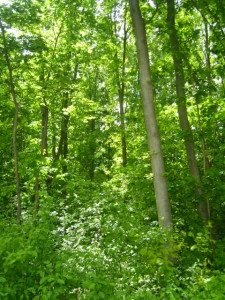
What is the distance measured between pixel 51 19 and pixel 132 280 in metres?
10.6

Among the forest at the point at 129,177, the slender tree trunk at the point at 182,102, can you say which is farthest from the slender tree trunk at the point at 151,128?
the slender tree trunk at the point at 182,102

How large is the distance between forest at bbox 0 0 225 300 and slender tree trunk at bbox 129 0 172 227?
2 cm

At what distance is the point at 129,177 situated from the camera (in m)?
9.69

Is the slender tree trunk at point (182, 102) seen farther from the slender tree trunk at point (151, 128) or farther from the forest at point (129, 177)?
the slender tree trunk at point (151, 128)

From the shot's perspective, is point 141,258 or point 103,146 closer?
point 141,258

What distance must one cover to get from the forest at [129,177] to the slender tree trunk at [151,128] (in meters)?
0.02

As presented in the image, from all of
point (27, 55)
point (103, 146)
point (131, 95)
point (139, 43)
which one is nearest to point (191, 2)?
point (139, 43)

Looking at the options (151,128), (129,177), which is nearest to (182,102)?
(151,128)

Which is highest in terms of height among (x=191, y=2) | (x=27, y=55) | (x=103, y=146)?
(x=103, y=146)

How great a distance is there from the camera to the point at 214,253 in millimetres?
6754

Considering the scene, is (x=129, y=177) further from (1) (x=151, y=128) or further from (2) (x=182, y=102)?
(1) (x=151, y=128)

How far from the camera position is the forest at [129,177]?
365 cm

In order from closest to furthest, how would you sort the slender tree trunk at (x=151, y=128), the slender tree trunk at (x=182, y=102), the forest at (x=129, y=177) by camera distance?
the forest at (x=129, y=177)
the slender tree trunk at (x=151, y=128)
the slender tree trunk at (x=182, y=102)

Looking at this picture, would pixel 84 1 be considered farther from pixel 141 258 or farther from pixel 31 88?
pixel 141 258
